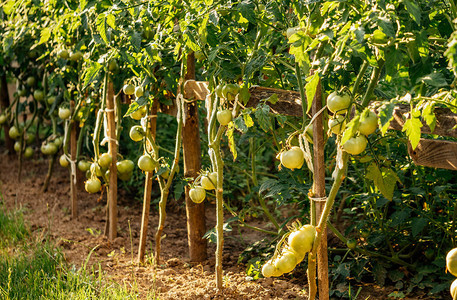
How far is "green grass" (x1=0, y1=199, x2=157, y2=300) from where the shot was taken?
2240mm

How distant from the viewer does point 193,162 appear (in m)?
2.60

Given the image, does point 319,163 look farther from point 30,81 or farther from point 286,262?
point 30,81

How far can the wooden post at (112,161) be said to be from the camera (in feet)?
9.68

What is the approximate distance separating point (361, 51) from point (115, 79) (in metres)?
1.78

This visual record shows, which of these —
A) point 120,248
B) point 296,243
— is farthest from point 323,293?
point 120,248

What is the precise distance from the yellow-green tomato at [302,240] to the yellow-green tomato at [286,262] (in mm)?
26

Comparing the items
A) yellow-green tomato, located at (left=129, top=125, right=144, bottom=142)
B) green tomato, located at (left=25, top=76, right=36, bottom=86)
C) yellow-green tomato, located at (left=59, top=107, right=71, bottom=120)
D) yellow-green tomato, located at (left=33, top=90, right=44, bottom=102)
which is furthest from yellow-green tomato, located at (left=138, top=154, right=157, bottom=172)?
green tomato, located at (left=25, top=76, right=36, bottom=86)

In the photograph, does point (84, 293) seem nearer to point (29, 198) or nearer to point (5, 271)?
point (5, 271)

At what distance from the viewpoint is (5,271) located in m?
2.53

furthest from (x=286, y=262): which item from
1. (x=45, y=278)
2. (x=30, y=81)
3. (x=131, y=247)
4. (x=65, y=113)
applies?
(x=30, y=81)

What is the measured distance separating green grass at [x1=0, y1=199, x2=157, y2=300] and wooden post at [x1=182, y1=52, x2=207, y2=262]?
0.44m

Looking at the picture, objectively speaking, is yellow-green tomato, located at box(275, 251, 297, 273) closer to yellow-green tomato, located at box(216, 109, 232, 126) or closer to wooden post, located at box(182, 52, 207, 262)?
yellow-green tomato, located at box(216, 109, 232, 126)

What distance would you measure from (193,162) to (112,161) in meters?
0.62

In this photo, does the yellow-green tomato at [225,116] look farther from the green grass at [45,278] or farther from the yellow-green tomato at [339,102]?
the green grass at [45,278]
